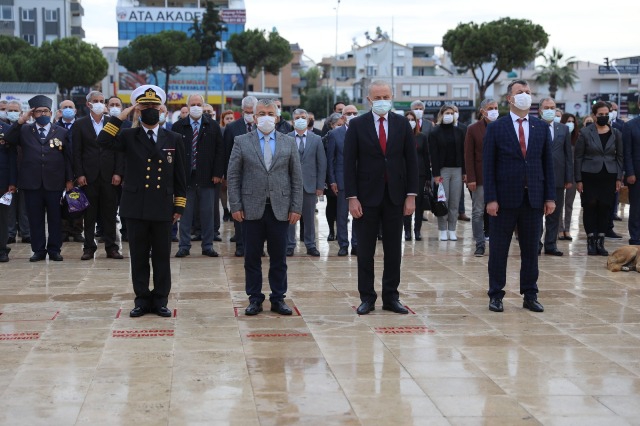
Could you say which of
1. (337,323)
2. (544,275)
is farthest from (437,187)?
(337,323)

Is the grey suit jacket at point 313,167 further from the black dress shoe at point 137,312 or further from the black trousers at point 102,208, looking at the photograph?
the black dress shoe at point 137,312

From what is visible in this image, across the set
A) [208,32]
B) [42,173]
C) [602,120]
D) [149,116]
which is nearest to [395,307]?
[149,116]

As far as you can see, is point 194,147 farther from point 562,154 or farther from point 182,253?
point 562,154

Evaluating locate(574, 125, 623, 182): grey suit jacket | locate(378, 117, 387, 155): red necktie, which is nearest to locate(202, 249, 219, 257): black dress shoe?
locate(378, 117, 387, 155): red necktie

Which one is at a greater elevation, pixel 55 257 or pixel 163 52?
pixel 163 52

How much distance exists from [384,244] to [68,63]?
7463 cm

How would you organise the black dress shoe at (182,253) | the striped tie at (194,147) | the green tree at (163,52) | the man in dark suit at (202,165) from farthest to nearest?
1. the green tree at (163,52)
2. the striped tie at (194,147)
3. the man in dark suit at (202,165)
4. the black dress shoe at (182,253)

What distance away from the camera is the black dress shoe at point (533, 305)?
9188mm

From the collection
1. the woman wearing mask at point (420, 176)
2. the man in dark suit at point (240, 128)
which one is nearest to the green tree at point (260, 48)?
the woman wearing mask at point (420, 176)

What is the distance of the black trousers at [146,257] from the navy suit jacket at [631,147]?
25.0ft

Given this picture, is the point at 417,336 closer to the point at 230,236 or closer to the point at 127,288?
the point at 127,288

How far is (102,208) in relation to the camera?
12.9m

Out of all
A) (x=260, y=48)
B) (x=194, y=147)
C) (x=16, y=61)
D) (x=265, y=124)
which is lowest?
(x=194, y=147)

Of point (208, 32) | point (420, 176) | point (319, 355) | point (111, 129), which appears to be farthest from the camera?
point (208, 32)
